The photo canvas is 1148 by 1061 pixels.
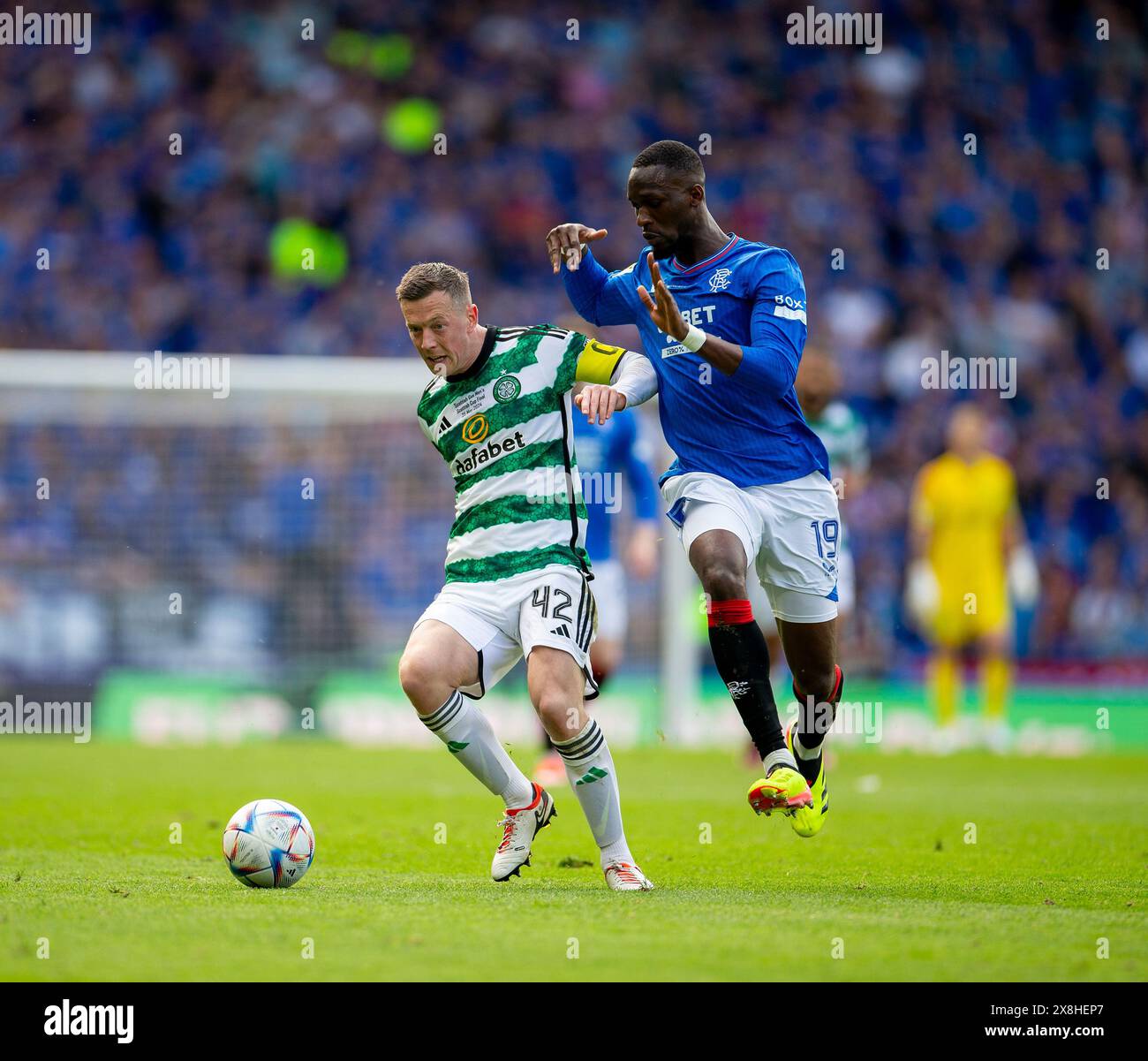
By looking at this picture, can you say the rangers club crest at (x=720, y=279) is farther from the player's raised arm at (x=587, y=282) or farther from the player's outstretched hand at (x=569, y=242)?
the player's outstretched hand at (x=569, y=242)

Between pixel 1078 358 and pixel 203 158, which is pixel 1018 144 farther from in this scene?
pixel 203 158

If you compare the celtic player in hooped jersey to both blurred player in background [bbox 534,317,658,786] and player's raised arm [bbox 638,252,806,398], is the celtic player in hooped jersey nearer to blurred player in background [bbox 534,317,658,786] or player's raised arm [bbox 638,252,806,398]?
player's raised arm [bbox 638,252,806,398]

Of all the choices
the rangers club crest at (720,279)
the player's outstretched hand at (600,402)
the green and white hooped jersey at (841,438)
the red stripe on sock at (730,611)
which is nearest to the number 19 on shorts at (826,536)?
the red stripe on sock at (730,611)

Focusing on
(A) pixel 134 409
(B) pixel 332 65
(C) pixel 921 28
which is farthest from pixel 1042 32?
(A) pixel 134 409

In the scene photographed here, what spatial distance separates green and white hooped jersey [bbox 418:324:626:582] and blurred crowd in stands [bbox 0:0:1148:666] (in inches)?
385

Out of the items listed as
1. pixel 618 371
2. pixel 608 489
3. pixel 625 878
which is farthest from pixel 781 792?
pixel 608 489

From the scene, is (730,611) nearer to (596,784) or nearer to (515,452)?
(596,784)

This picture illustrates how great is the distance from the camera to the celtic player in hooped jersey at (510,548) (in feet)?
20.1

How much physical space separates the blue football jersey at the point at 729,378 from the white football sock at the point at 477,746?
1421mm

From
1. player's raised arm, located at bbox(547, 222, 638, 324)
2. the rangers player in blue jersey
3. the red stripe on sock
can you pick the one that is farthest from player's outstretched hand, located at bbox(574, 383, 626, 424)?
player's raised arm, located at bbox(547, 222, 638, 324)

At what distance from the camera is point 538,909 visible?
5.35 m

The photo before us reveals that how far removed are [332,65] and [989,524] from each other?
11.8 metres

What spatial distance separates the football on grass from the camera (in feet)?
19.6

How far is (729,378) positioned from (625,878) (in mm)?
1982
